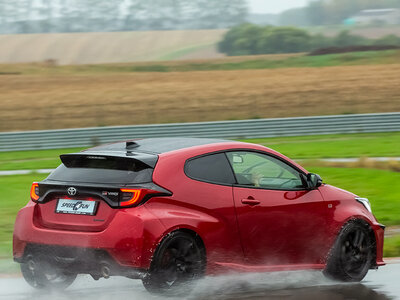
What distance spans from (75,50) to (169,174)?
204ft

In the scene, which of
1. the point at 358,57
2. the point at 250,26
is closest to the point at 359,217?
the point at 358,57

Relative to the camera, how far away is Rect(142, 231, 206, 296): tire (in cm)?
612

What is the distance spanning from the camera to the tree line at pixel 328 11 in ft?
283

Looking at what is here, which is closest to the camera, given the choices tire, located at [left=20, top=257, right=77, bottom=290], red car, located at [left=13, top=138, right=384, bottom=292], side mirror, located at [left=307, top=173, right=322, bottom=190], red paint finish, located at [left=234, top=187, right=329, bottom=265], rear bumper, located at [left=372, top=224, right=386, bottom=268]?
red car, located at [left=13, top=138, right=384, bottom=292]

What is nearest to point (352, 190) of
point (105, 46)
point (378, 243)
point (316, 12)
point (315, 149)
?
point (378, 243)

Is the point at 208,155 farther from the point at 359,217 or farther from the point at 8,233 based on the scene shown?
the point at 8,233

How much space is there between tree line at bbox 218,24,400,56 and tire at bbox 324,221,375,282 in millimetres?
58202

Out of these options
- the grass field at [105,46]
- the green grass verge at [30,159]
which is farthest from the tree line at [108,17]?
the green grass verge at [30,159]

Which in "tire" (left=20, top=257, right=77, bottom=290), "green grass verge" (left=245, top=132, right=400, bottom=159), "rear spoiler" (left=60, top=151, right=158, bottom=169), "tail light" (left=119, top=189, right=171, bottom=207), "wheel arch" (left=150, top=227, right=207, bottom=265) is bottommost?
"green grass verge" (left=245, top=132, right=400, bottom=159)

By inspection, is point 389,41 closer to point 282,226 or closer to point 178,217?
point 282,226

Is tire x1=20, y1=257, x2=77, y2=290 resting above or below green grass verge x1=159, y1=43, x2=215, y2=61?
below

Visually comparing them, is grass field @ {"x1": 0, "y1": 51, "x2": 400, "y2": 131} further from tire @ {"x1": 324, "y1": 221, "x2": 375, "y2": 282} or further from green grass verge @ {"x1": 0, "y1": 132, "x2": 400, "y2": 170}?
tire @ {"x1": 324, "y1": 221, "x2": 375, "y2": 282}

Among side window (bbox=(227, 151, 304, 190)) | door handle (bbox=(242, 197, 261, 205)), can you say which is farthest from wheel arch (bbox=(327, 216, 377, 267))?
door handle (bbox=(242, 197, 261, 205))

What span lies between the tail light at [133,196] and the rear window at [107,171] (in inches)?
4.2
